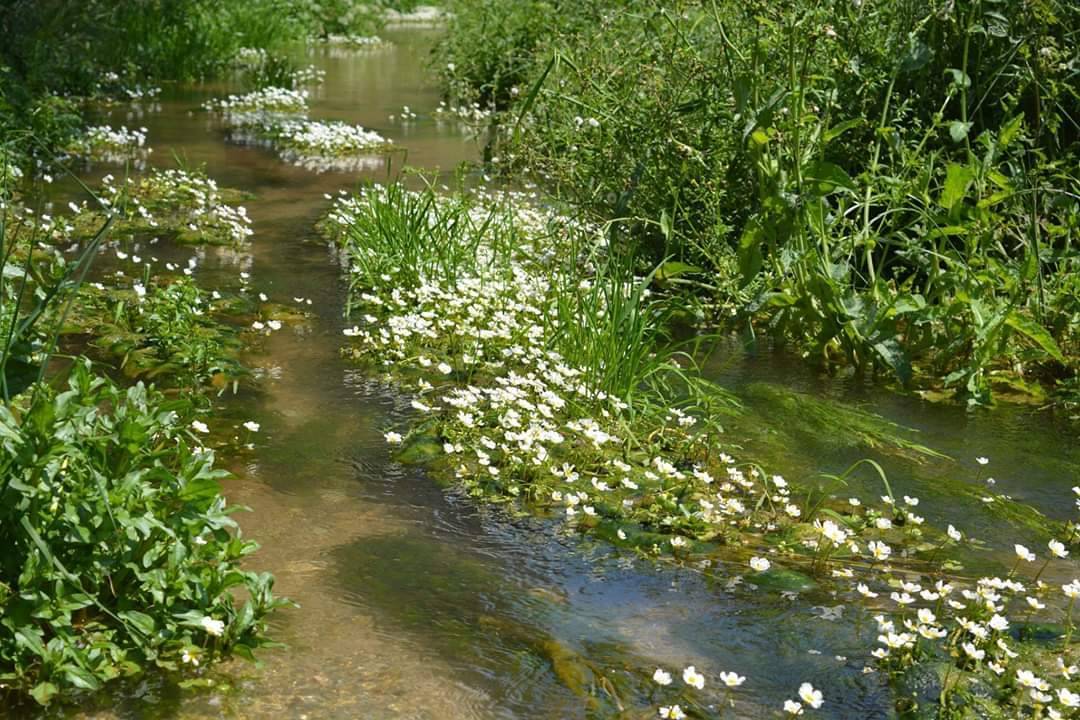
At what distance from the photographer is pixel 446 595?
3.64 metres

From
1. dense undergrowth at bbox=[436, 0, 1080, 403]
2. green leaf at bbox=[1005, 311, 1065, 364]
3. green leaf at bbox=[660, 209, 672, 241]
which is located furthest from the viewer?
green leaf at bbox=[660, 209, 672, 241]

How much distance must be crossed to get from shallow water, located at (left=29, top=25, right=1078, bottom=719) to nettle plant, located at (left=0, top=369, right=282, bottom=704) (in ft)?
0.38

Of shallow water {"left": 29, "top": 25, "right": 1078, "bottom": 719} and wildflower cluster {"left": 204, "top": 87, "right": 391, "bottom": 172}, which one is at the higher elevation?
shallow water {"left": 29, "top": 25, "right": 1078, "bottom": 719}

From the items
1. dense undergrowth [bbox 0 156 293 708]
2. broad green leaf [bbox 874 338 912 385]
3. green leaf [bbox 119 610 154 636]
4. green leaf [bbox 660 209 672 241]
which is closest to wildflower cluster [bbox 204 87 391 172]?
green leaf [bbox 660 209 672 241]

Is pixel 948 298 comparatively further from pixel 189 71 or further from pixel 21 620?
pixel 189 71

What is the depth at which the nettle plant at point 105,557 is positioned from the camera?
9.30 feet

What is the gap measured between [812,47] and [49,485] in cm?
386

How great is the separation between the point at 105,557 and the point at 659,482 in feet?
6.70

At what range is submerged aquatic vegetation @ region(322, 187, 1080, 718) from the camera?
3.26 meters

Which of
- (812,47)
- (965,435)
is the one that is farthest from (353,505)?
(812,47)

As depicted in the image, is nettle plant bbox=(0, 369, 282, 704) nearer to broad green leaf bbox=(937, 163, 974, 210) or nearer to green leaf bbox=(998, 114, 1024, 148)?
broad green leaf bbox=(937, 163, 974, 210)

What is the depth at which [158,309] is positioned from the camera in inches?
221

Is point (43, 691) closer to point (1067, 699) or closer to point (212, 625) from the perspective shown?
point (212, 625)

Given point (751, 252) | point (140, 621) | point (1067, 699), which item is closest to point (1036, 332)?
point (751, 252)
